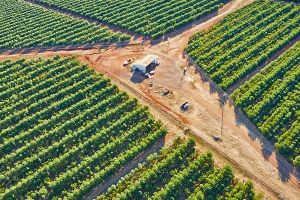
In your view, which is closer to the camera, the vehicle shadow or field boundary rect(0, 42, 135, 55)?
the vehicle shadow

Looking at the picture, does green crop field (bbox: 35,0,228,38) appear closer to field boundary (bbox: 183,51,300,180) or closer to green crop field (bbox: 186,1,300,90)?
green crop field (bbox: 186,1,300,90)

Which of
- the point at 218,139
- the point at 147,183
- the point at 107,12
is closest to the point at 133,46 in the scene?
the point at 107,12

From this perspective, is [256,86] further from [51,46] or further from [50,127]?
[51,46]

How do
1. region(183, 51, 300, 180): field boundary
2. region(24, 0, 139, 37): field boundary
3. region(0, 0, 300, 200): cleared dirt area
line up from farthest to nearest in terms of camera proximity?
1. region(24, 0, 139, 37): field boundary
2. region(183, 51, 300, 180): field boundary
3. region(0, 0, 300, 200): cleared dirt area

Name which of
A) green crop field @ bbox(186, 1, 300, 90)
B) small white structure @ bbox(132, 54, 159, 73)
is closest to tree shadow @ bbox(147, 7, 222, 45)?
green crop field @ bbox(186, 1, 300, 90)

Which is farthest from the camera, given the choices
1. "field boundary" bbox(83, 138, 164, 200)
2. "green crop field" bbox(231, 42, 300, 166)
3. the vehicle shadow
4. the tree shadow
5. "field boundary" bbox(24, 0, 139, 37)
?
"field boundary" bbox(24, 0, 139, 37)
